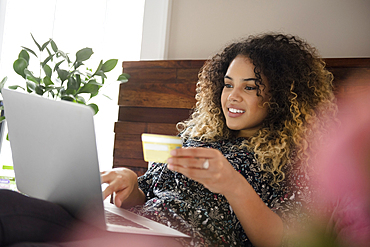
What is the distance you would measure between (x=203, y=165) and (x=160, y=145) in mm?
117

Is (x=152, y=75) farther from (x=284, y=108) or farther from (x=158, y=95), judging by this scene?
(x=284, y=108)

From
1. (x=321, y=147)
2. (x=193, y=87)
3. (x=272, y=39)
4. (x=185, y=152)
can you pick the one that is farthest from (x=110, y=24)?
(x=185, y=152)

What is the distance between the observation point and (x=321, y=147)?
1323 millimetres

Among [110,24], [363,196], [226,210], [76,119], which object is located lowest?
[226,210]

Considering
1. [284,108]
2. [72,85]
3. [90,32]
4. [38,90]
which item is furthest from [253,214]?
[90,32]

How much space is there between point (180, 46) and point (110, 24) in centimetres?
75

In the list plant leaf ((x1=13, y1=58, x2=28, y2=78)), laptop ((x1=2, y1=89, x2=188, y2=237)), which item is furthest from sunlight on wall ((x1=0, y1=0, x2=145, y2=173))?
laptop ((x1=2, y1=89, x2=188, y2=237))

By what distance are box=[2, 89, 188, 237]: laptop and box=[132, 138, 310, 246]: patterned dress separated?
0.23m

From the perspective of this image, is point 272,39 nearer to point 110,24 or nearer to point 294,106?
point 294,106

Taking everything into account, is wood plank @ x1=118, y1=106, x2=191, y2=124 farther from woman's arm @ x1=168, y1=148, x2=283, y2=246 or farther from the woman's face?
woman's arm @ x1=168, y1=148, x2=283, y2=246

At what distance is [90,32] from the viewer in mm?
2670

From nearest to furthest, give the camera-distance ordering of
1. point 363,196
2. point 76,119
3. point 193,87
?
point 76,119 → point 363,196 → point 193,87

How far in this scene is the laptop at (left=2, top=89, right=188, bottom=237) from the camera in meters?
0.71

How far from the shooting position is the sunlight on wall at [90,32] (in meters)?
2.56
